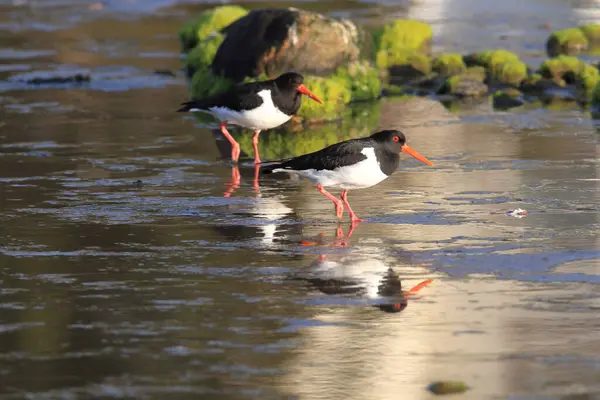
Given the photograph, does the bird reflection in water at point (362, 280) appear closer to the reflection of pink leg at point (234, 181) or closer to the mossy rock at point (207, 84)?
the reflection of pink leg at point (234, 181)

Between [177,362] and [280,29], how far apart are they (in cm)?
1354

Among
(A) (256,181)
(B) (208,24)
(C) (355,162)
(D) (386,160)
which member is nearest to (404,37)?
(B) (208,24)

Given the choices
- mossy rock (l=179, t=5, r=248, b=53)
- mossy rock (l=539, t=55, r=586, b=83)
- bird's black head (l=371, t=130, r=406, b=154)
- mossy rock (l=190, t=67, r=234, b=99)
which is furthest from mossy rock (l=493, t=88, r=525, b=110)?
bird's black head (l=371, t=130, r=406, b=154)

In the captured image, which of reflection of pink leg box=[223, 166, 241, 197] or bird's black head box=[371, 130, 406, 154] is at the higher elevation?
bird's black head box=[371, 130, 406, 154]

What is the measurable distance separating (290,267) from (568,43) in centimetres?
1880

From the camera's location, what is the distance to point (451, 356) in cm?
827

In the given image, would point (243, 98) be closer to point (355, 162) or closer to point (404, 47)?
point (355, 162)

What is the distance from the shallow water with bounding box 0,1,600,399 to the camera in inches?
315

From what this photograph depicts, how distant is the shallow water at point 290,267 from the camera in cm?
801

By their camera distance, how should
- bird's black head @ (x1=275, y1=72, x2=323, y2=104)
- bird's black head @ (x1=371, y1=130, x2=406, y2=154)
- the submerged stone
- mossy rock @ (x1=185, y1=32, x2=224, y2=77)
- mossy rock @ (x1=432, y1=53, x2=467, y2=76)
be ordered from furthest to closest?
mossy rock @ (x1=432, y1=53, x2=467, y2=76)
mossy rock @ (x1=185, y1=32, x2=224, y2=77)
the submerged stone
bird's black head @ (x1=275, y1=72, x2=323, y2=104)
bird's black head @ (x1=371, y1=130, x2=406, y2=154)

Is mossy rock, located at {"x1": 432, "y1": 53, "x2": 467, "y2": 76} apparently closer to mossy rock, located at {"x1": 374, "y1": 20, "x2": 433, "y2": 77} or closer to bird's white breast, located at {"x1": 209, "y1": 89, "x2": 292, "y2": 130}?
mossy rock, located at {"x1": 374, "y1": 20, "x2": 433, "y2": 77}

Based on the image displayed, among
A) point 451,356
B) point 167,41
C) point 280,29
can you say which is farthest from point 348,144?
point 167,41

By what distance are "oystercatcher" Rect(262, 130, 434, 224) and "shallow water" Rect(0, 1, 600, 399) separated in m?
0.44

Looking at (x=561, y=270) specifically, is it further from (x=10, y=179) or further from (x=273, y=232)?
(x=10, y=179)
